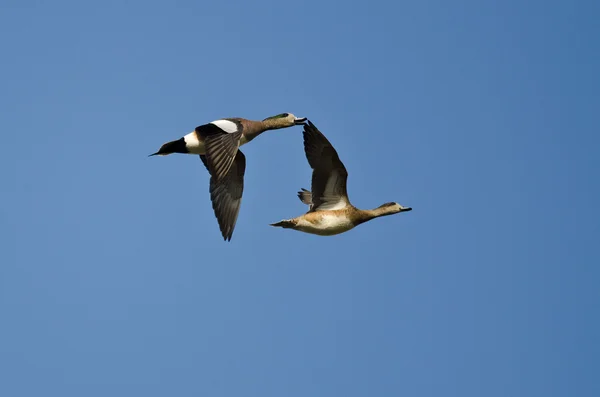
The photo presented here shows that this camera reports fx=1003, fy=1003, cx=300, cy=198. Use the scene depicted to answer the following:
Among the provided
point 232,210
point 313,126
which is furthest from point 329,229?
point 232,210

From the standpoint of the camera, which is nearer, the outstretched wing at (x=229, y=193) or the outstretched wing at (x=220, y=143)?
the outstretched wing at (x=220, y=143)

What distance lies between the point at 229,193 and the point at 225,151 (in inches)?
67.0

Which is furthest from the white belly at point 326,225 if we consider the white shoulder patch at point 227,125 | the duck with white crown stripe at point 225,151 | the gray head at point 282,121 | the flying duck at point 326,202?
the gray head at point 282,121

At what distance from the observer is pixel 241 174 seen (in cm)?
1873

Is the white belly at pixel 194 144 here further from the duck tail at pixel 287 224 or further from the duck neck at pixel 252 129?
the duck tail at pixel 287 224

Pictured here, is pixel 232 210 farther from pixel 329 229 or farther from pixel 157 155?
pixel 329 229

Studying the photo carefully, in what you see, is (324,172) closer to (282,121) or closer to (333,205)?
(333,205)

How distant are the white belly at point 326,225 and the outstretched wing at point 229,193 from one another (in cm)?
251

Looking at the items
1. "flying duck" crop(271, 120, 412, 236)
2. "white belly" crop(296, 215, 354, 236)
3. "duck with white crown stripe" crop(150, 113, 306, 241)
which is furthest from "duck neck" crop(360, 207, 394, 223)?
"duck with white crown stripe" crop(150, 113, 306, 241)

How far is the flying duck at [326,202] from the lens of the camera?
51.5 ft

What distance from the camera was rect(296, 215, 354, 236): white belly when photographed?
16.0 metres

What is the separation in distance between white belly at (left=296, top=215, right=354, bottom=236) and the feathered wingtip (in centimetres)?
284

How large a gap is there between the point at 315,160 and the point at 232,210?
323 cm

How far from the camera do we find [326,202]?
53.2 feet
